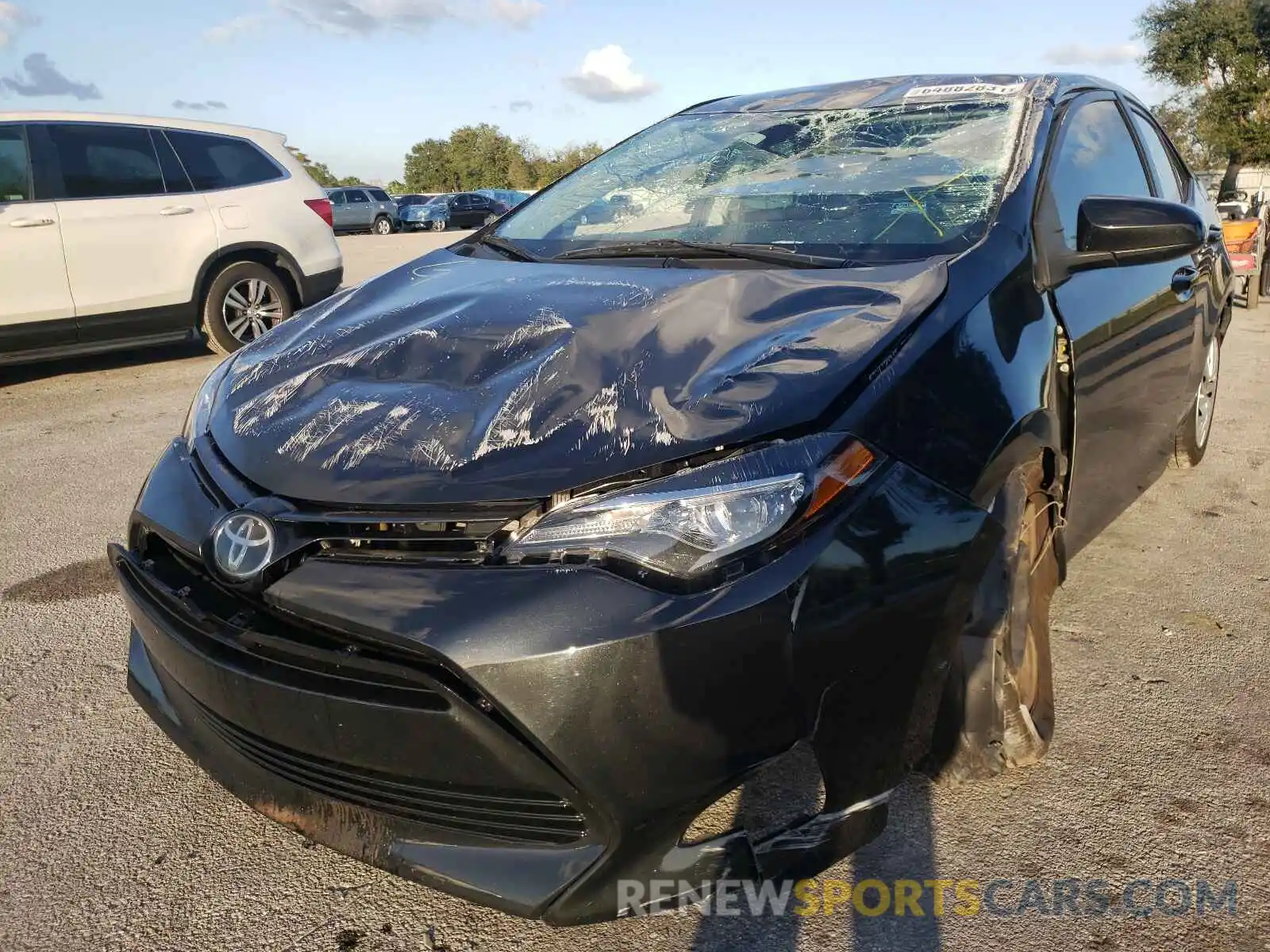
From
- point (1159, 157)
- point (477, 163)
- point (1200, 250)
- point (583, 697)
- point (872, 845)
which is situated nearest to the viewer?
point (583, 697)

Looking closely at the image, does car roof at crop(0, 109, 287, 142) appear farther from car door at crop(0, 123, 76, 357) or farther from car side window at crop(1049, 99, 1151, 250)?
car side window at crop(1049, 99, 1151, 250)

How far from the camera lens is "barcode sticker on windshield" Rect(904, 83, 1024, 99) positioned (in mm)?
2873

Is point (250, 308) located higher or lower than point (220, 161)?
lower

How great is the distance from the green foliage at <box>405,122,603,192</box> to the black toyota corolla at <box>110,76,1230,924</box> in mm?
52733

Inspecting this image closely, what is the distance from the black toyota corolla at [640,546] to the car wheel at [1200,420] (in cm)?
183

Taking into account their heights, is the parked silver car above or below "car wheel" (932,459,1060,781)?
below

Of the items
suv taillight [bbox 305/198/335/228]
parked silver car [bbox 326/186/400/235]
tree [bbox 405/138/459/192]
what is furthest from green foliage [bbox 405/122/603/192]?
suv taillight [bbox 305/198/335/228]

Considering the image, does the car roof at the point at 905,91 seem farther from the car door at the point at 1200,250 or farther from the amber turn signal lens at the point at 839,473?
the amber turn signal lens at the point at 839,473

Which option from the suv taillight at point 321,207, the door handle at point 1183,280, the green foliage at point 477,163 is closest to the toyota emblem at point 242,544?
the door handle at point 1183,280

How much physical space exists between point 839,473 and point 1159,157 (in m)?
3.00

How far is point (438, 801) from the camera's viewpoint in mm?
1600

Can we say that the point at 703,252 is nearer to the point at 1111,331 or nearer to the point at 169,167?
the point at 1111,331

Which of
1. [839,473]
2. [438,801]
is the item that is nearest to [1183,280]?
[839,473]

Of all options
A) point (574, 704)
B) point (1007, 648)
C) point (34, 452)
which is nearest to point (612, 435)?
point (574, 704)
